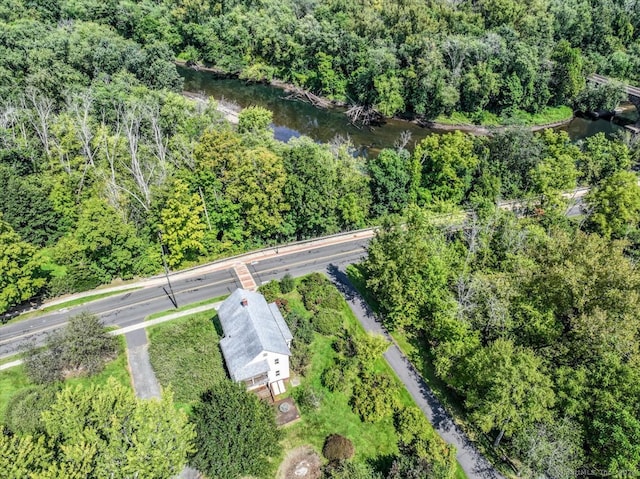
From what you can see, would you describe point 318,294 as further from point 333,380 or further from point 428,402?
point 428,402

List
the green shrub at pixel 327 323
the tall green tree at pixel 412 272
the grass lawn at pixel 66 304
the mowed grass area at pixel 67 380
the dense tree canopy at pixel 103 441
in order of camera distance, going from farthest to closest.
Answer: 1. the grass lawn at pixel 66 304
2. the green shrub at pixel 327 323
3. the tall green tree at pixel 412 272
4. the mowed grass area at pixel 67 380
5. the dense tree canopy at pixel 103 441

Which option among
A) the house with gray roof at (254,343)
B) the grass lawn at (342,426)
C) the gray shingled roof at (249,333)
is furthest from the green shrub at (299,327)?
the grass lawn at (342,426)

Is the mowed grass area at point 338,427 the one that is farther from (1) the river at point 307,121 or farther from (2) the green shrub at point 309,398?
(1) the river at point 307,121

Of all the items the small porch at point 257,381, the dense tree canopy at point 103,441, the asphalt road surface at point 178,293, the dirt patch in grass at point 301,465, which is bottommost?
the asphalt road surface at point 178,293

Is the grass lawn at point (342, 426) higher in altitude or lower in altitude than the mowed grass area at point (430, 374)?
higher

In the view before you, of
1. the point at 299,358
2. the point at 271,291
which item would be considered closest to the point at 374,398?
the point at 299,358

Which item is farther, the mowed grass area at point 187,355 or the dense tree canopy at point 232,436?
the mowed grass area at point 187,355

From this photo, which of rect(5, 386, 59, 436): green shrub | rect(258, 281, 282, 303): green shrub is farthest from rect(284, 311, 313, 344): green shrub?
rect(5, 386, 59, 436): green shrub
